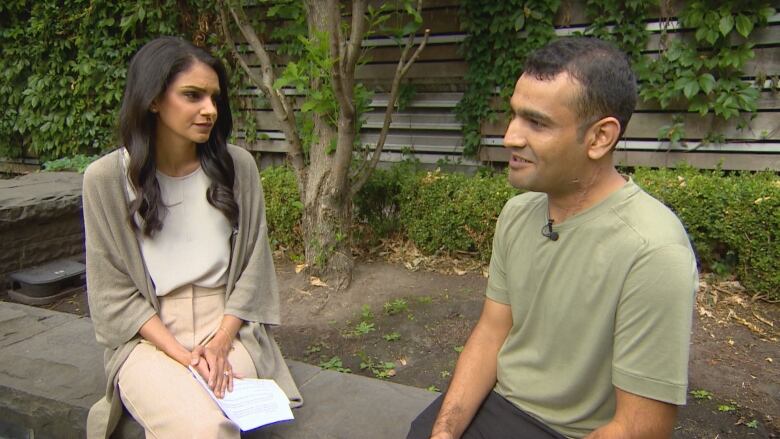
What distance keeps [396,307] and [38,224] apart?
303 cm

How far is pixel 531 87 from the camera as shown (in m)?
1.69

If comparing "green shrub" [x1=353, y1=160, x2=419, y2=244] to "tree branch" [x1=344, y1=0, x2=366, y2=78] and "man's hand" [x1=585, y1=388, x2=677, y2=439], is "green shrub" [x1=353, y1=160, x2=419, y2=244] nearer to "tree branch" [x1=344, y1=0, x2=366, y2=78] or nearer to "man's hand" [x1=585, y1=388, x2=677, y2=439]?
"tree branch" [x1=344, y1=0, x2=366, y2=78]

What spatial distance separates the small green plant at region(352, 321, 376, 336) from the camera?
402 cm

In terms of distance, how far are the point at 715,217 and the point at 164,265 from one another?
146 inches

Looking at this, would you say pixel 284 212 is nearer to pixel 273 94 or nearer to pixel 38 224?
pixel 273 94

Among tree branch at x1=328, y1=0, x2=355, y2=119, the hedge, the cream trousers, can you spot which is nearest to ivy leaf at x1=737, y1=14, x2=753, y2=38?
the hedge

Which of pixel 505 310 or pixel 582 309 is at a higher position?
pixel 582 309

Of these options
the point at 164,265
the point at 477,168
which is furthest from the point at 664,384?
the point at 477,168

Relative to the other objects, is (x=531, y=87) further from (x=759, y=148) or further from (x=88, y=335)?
(x=759, y=148)

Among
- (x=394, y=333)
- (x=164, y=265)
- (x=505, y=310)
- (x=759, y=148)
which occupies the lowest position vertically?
(x=394, y=333)

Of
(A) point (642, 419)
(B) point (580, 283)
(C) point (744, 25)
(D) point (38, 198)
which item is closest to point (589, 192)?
(B) point (580, 283)

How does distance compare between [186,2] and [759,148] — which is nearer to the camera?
[759,148]

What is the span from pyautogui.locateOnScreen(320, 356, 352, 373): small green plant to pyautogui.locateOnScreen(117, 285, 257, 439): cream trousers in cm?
121

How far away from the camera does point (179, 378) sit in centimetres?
216
